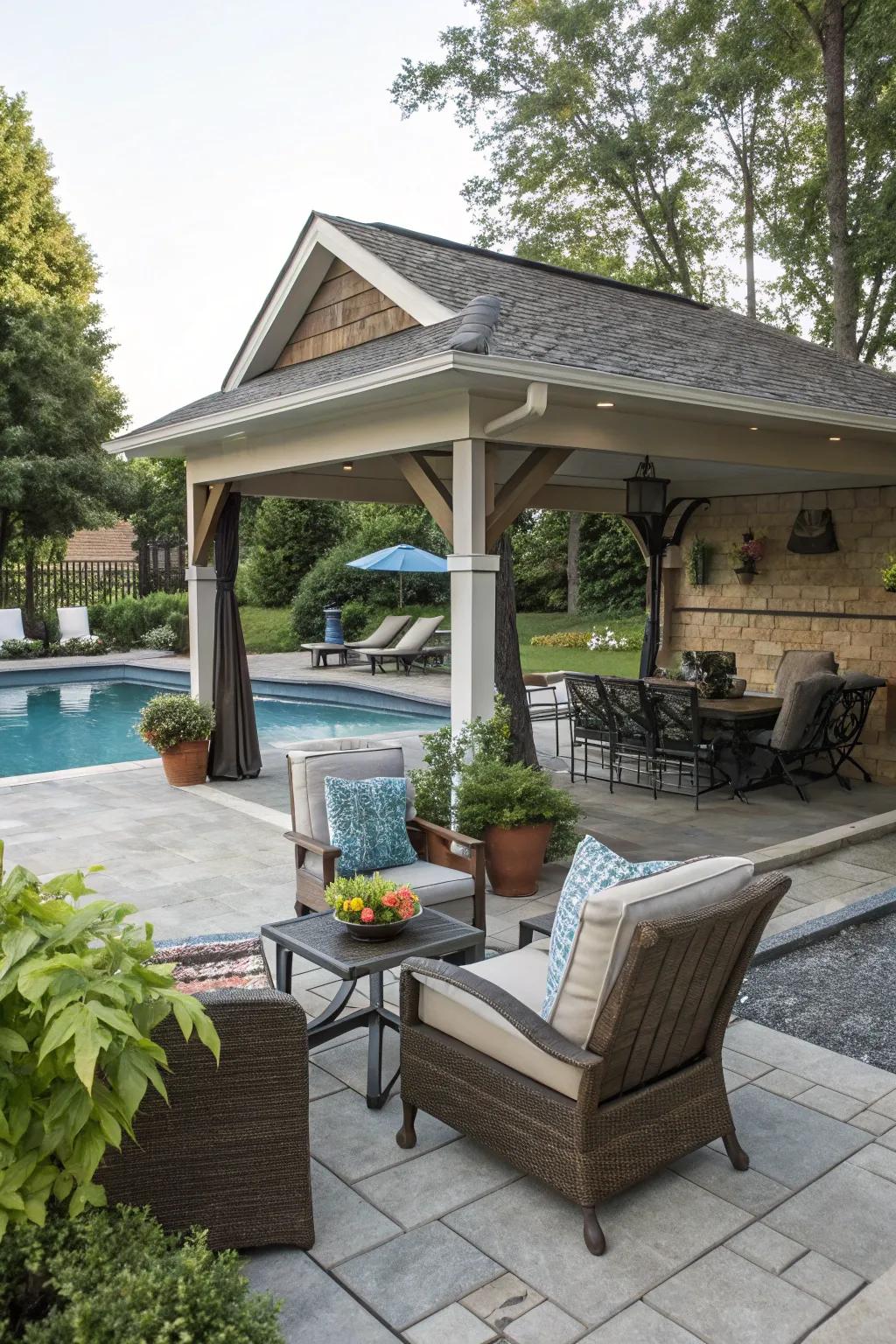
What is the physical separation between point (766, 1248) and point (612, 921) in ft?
3.17

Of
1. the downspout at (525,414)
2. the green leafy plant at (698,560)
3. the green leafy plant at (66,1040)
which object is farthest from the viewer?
the green leafy plant at (698,560)

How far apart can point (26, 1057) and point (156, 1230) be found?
582mm

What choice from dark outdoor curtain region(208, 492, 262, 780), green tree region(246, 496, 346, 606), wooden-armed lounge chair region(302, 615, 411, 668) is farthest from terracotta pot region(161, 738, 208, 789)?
green tree region(246, 496, 346, 606)

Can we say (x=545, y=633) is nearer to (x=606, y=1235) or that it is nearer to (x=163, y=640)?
(x=163, y=640)

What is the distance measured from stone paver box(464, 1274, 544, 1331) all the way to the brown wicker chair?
479 millimetres

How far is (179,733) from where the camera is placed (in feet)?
27.5

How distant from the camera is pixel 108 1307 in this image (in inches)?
73.0

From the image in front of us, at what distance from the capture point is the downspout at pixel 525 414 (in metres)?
5.34

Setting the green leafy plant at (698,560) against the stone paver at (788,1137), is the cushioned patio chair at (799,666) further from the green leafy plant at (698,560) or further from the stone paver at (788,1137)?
the stone paver at (788,1137)

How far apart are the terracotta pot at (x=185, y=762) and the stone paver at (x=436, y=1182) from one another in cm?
A: 579

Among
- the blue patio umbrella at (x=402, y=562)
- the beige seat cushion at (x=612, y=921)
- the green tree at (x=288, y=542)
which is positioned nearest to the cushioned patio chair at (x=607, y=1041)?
the beige seat cushion at (x=612, y=921)

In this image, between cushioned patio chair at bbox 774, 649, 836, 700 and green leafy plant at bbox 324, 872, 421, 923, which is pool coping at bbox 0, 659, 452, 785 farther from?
green leafy plant at bbox 324, 872, 421, 923

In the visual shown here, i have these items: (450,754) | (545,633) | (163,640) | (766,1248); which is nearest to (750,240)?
(545,633)

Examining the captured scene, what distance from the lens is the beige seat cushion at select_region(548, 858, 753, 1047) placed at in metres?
2.56
